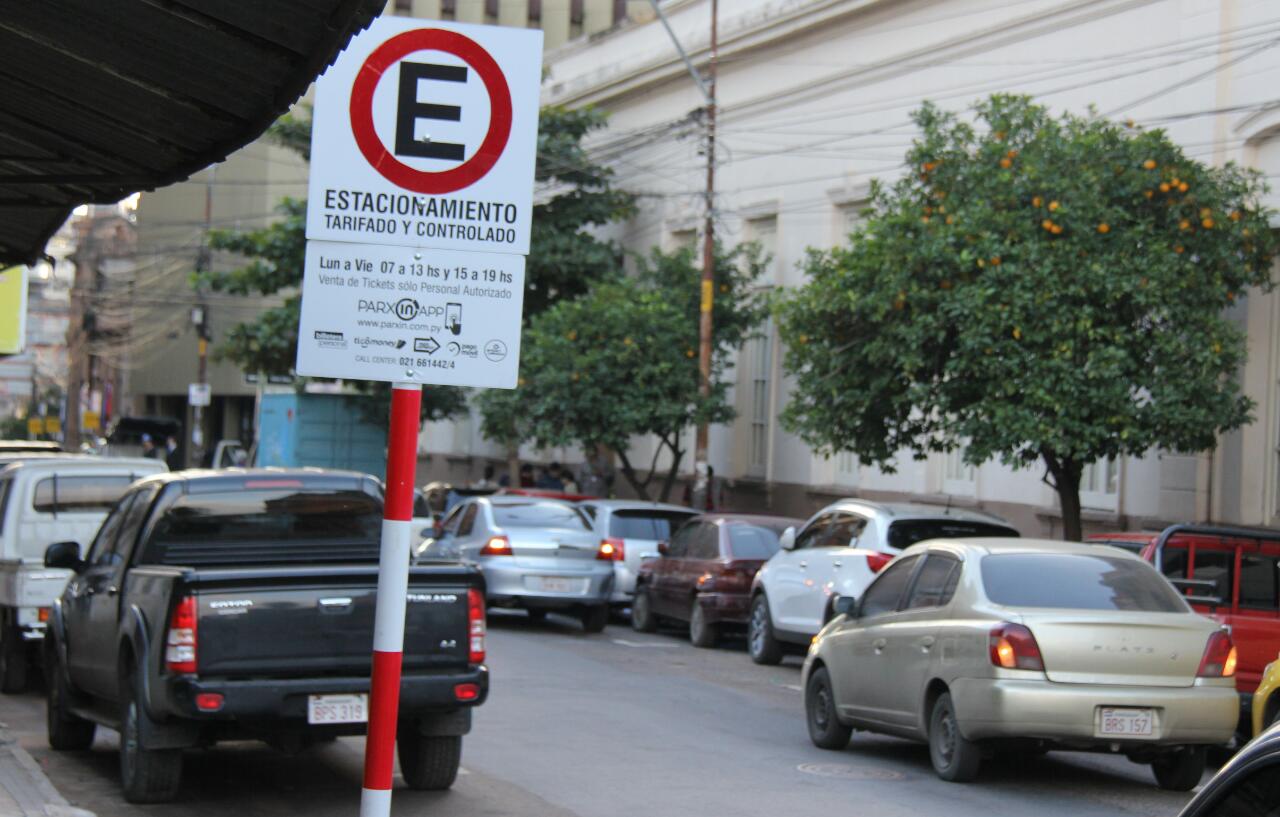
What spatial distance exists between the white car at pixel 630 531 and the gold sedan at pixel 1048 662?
11213mm

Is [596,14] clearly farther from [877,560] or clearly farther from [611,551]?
[877,560]

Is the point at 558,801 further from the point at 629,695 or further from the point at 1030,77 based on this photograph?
the point at 1030,77

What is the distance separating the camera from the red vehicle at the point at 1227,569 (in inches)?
487

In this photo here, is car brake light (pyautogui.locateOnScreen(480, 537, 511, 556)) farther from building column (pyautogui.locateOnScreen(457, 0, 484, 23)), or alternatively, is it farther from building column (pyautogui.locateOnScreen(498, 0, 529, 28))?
building column (pyautogui.locateOnScreen(498, 0, 529, 28))

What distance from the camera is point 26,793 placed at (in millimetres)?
8648

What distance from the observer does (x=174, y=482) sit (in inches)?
411

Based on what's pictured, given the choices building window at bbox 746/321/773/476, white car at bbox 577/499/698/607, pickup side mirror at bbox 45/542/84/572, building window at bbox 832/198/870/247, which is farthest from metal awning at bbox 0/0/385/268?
building window at bbox 746/321/773/476

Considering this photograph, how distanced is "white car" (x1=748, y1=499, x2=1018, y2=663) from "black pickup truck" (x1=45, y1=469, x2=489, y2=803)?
22.7ft

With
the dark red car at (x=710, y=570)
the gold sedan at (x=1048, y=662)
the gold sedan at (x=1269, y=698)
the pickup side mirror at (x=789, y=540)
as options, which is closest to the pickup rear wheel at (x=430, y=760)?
the gold sedan at (x=1048, y=662)

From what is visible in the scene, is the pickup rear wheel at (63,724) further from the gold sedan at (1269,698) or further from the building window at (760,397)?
the building window at (760,397)

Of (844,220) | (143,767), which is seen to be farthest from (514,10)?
(143,767)

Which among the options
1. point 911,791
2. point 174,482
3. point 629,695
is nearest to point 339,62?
point 174,482

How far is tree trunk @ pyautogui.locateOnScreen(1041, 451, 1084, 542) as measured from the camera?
19.1 metres

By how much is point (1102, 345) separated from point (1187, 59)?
5.27m
